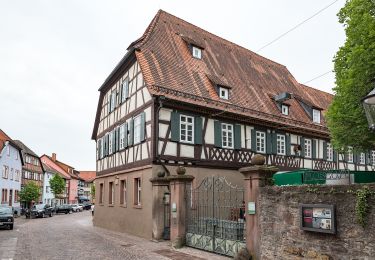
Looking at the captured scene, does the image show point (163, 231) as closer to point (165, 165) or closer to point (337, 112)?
point (165, 165)

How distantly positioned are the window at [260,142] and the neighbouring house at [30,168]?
45.5 metres

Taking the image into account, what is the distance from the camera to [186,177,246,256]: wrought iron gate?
12.2 metres

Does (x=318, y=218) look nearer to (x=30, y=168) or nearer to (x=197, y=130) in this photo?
(x=197, y=130)

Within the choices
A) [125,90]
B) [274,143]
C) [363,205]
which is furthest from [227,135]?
[363,205]

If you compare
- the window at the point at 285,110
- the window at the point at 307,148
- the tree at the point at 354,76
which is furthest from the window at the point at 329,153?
the tree at the point at 354,76

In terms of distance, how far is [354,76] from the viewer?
15445mm

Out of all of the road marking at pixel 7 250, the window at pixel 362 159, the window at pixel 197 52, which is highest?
the window at pixel 197 52

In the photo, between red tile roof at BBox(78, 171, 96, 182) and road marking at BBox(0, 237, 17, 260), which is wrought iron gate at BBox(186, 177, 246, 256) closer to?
road marking at BBox(0, 237, 17, 260)

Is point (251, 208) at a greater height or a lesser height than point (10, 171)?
lesser

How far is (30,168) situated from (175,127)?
5239 cm

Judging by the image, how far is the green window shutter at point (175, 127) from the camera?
18703 millimetres

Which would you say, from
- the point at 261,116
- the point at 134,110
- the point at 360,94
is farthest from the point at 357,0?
the point at 134,110

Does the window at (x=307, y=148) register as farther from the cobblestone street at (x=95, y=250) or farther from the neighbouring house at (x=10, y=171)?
Answer: the neighbouring house at (x=10, y=171)

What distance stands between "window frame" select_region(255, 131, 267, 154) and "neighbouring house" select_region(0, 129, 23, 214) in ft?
117
